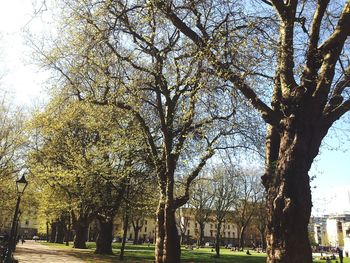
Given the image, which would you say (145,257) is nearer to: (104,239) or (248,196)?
(104,239)

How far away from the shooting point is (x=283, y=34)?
31.5ft

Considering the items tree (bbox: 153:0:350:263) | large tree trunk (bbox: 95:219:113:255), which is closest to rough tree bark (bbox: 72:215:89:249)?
large tree trunk (bbox: 95:219:113:255)

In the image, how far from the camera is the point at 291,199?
826 cm

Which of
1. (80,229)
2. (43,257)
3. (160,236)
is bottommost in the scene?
(43,257)

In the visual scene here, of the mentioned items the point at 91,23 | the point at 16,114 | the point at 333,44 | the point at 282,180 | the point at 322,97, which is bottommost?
the point at 282,180

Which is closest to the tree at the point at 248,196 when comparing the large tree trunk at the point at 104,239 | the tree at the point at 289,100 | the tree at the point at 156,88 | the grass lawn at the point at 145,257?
the grass lawn at the point at 145,257

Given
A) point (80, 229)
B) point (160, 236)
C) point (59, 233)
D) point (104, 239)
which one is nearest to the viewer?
point (160, 236)

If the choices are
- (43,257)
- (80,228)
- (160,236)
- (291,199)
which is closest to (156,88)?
(160,236)

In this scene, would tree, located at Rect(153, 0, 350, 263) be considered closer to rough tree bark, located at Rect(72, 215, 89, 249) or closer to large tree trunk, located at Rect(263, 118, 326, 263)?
large tree trunk, located at Rect(263, 118, 326, 263)

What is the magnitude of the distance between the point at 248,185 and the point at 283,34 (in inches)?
2099

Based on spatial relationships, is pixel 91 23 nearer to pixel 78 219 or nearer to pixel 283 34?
pixel 283 34

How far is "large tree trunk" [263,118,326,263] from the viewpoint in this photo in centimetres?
802

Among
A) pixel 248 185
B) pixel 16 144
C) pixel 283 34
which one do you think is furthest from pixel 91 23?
pixel 248 185

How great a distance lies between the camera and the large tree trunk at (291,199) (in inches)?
316
